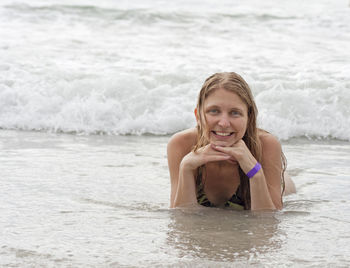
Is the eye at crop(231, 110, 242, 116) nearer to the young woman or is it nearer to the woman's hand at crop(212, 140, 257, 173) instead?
the young woman

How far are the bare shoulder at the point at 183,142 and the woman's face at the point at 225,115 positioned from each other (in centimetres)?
35

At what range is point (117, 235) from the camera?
3176mm

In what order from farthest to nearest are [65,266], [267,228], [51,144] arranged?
[51,144] < [267,228] < [65,266]

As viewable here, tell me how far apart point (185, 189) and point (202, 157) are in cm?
24

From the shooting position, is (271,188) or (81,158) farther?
(81,158)

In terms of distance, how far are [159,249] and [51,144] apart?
3655 mm

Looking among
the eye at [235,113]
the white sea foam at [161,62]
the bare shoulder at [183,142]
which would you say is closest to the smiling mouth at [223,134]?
the eye at [235,113]

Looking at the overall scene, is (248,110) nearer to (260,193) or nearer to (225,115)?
(225,115)

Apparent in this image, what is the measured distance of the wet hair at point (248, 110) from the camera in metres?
3.60

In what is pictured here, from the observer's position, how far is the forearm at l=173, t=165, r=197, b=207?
12.1ft

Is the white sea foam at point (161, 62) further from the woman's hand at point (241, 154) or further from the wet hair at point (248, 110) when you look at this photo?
the woman's hand at point (241, 154)

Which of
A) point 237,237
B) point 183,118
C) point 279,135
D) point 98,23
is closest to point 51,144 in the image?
point 183,118

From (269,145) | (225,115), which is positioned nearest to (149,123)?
(269,145)

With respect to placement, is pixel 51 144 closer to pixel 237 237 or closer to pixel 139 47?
pixel 237 237
